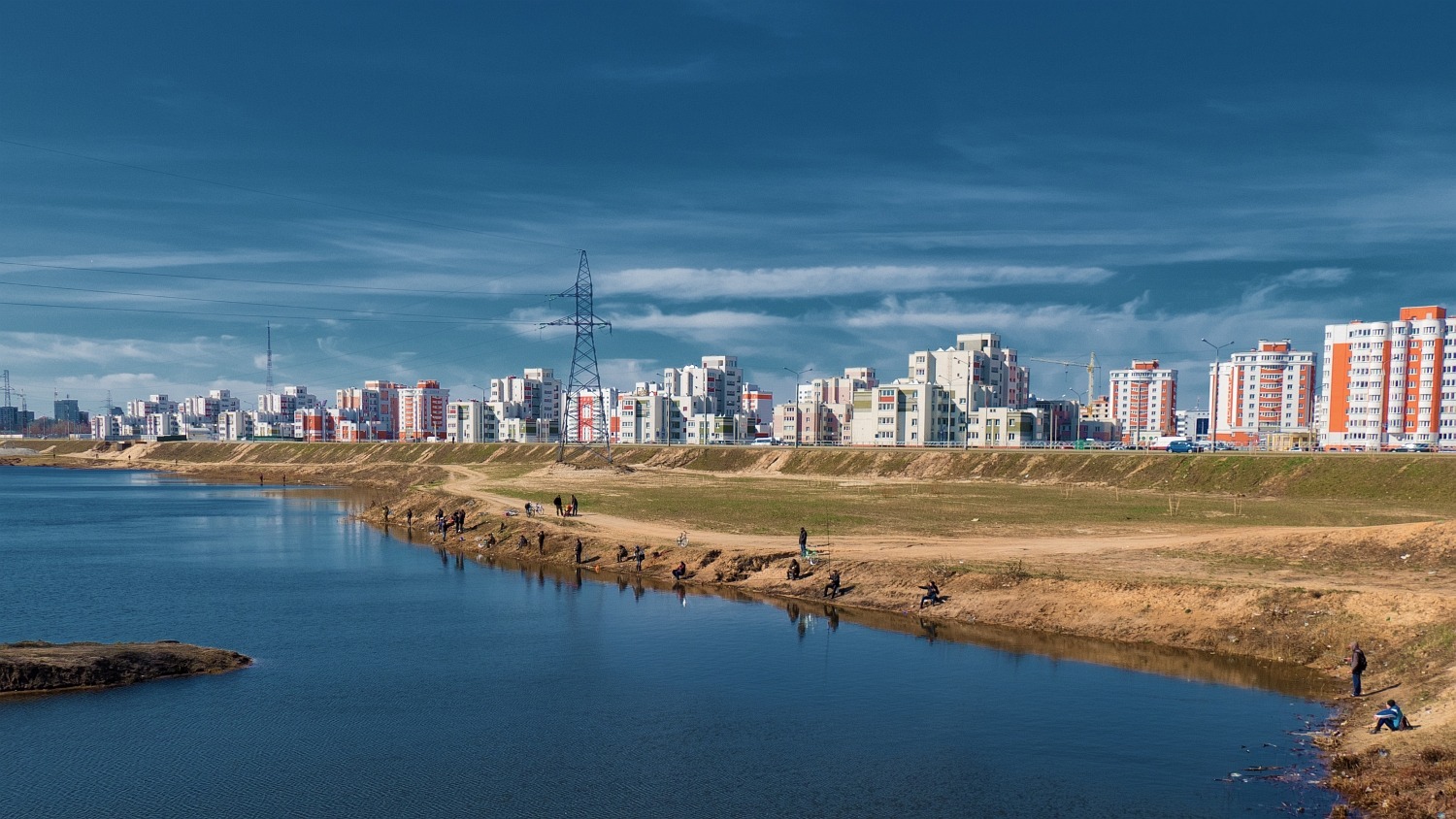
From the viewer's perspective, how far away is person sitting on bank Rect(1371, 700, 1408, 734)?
3241 cm

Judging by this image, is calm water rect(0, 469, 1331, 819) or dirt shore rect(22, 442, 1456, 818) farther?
dirt shore rect(22, 442, 1456, 818)

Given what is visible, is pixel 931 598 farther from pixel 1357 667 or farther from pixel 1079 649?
pixel 1357 667

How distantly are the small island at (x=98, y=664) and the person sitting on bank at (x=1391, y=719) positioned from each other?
47.6 m

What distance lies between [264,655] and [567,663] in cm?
1549

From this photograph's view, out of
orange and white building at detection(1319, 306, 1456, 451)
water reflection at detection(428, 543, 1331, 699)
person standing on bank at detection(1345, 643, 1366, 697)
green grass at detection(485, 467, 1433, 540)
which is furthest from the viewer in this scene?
orange and white building at detection(1319, 306, 1456, 451)

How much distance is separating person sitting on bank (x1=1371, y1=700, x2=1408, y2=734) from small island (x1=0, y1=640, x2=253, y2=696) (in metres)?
47.6

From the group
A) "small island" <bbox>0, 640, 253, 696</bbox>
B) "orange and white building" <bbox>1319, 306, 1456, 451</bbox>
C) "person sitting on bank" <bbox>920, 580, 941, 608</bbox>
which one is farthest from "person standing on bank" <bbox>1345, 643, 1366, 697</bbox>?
"orange and white building" <bbox>1319, 306, 1456, 451</bbox>

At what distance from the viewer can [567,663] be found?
45.7 m

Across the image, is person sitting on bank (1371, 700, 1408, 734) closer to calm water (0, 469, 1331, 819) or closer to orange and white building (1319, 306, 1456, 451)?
calm water (0, 469, 1331, 819)

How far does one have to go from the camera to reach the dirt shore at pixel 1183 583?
33.8m

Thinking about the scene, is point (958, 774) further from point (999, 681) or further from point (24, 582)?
point (24, 582)

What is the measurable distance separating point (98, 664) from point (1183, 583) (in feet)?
182

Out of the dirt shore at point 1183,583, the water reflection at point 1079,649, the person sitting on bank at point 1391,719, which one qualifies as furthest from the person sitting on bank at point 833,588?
the person sitting on bank at point 1391,719

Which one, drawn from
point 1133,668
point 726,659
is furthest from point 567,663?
point 1133,668
